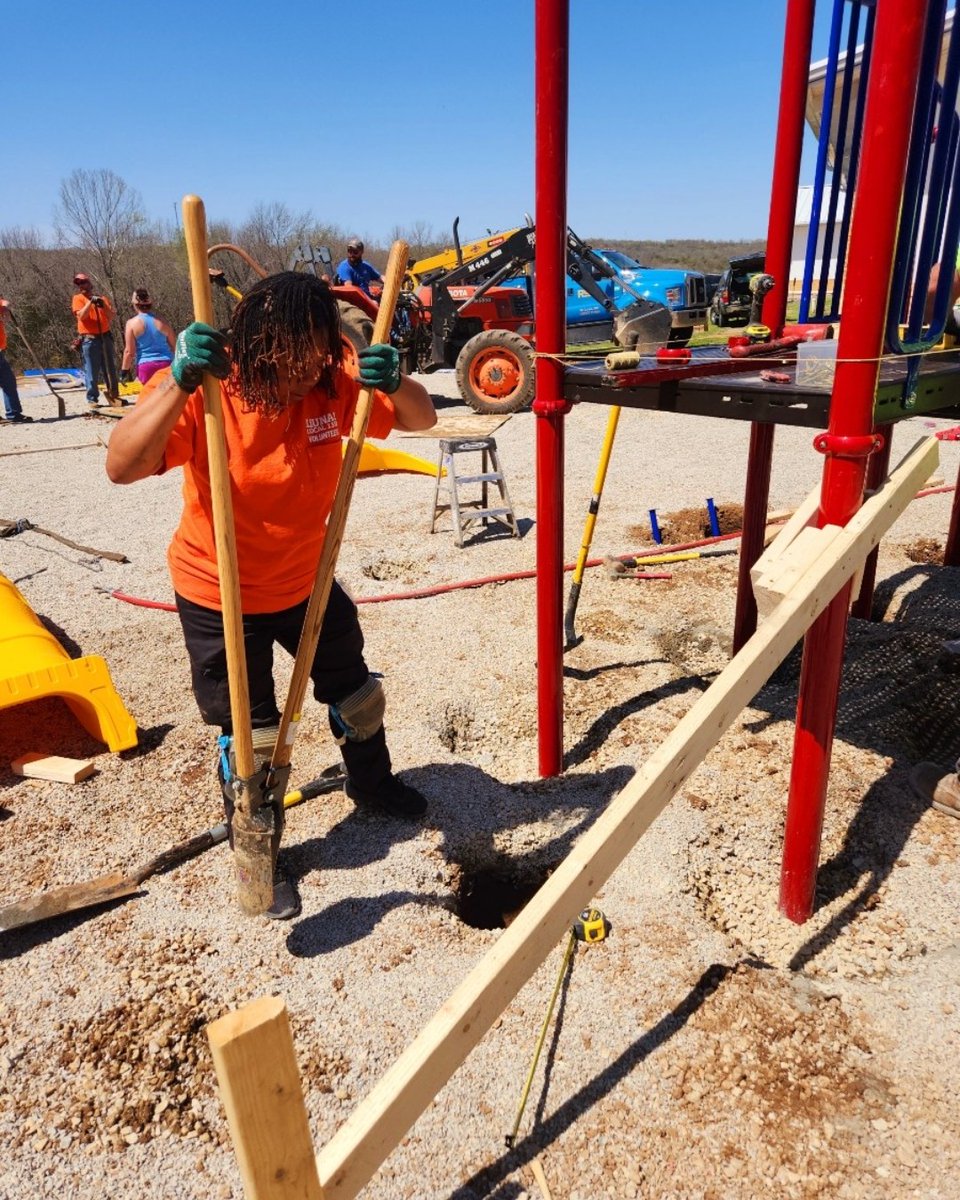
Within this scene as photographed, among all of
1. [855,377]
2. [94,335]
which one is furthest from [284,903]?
[94,335]

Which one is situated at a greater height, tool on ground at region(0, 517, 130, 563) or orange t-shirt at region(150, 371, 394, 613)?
orange t-shirt at region(150, 371, 394, 613)

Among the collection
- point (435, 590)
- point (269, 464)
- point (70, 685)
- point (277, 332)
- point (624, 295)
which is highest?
point (624, 295)

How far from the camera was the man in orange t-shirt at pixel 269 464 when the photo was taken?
1975 mm

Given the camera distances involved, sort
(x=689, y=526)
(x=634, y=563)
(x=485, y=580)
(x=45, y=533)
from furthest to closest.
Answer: (x=45, y=533), (x=689, y=526), (x=634, y=563), (x=485, y=580)

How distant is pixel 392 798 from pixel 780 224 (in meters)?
2.89

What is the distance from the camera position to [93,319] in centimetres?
1233

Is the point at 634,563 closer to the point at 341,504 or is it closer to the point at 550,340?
the point at 550,340

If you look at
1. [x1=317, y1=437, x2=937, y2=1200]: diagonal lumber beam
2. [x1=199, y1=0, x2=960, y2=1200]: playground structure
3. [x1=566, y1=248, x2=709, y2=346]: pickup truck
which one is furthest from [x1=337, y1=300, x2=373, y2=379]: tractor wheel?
[x1=566, y1=248, x2=709, y2=346]: pickup truck

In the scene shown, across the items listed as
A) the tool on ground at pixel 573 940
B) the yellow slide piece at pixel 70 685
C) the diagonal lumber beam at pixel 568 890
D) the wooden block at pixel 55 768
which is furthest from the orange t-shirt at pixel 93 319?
the diagonal lumber beam at pixel 568 890

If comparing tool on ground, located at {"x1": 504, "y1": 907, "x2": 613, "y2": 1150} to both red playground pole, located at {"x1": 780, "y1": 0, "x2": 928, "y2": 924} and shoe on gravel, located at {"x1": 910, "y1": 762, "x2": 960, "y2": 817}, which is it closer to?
red playground pole, located at {"x1": 780, "y1": 0, "x2": 928, "y2": 924}

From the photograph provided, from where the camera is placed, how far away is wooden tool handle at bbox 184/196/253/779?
1705 millimetres

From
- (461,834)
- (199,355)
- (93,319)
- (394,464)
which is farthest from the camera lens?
(93,319)

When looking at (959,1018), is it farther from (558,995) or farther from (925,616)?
(925,616)

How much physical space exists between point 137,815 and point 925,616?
420cm
